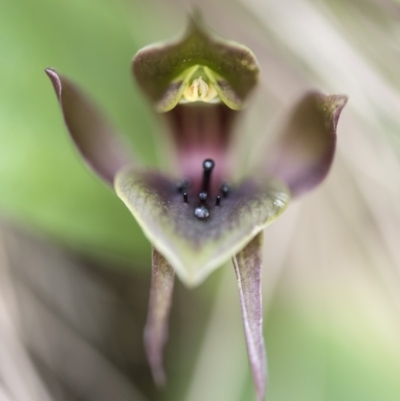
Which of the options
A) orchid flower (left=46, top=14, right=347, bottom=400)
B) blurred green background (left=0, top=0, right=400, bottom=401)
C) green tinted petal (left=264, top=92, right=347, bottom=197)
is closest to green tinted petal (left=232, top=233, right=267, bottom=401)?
orchid flower (left=46, top=14, right=347, bottom=400)

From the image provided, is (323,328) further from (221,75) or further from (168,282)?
(221,75)

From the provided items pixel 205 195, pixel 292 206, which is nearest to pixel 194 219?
pixel 205 195

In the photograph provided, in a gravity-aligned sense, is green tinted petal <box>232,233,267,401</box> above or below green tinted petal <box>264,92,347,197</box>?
below

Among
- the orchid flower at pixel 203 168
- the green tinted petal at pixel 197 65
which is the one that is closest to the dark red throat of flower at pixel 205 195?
the orchid flower at pixel 203 168

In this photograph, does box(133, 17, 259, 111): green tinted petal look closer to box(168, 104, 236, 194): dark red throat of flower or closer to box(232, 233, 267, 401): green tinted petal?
box(168, 104, 236, 194): dark red throat of flower

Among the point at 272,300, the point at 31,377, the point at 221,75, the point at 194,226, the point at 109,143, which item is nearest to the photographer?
the point at 194,226

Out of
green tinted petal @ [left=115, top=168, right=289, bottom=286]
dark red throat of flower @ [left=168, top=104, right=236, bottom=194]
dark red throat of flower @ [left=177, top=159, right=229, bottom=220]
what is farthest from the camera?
dark red throat of flower @ [left=168, top=104, right=236, bottom=194]

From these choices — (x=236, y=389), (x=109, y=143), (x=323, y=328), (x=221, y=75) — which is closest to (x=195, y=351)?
(x=236, y=389)
